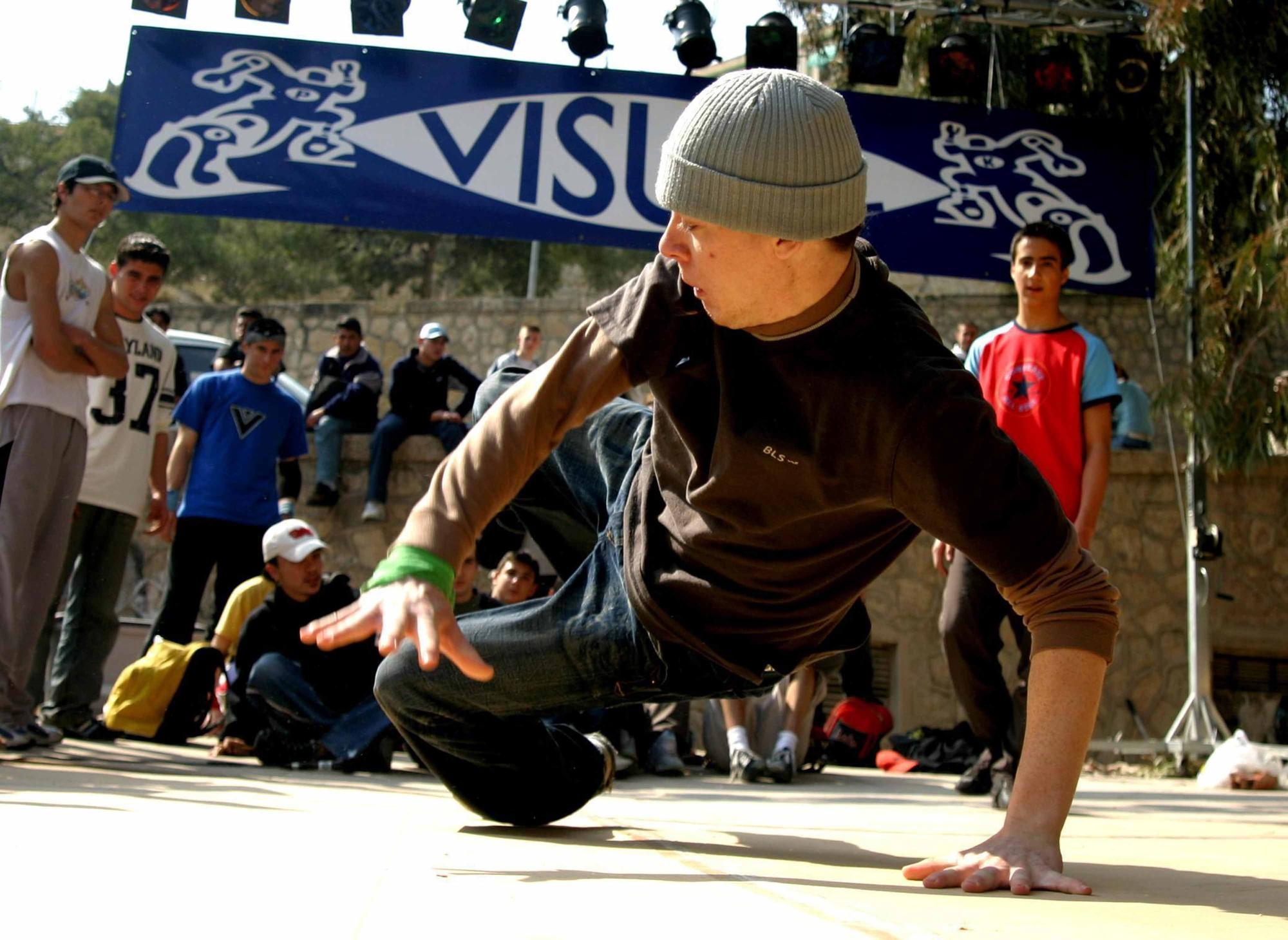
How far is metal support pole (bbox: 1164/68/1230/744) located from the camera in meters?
7.86

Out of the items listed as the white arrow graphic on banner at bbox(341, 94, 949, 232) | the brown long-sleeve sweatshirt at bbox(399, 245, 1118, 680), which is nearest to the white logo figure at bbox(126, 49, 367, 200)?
the white arrow graphic on banner at bbox(341, 94, 949, 232)

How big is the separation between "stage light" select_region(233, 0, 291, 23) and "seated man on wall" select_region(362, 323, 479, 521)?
242 centimetres

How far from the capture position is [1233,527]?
9.91 metres

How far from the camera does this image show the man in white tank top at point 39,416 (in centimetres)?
470

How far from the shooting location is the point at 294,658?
5898mm

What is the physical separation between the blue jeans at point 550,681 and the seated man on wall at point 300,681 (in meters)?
2.55

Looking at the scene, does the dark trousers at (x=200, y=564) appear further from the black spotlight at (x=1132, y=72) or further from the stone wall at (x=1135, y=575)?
the black spotlight at (x=1132, y=72)

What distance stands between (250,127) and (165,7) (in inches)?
33.2

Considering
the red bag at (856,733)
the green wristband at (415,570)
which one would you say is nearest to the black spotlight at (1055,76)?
the red bag at (856,733)

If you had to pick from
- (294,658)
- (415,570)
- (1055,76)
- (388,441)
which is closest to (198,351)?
(388,441)

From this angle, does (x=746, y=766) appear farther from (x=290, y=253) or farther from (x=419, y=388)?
(x=290, y=253)

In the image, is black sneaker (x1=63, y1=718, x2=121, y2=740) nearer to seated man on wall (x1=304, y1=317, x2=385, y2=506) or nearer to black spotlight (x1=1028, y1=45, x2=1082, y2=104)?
seated man on wall (x1=304, y1=317, x2=385, y2=506)

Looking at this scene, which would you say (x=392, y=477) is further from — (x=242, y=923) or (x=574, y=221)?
(x=242, y=923)

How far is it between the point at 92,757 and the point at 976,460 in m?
3.82
